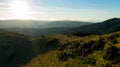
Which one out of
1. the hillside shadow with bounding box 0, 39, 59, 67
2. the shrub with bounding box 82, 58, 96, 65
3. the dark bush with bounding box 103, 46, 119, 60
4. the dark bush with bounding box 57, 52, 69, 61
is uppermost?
the dark bush with bounding box 103, 46, 119, 60

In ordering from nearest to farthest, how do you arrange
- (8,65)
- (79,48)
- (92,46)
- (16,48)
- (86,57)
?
(86,57)
(92,46)
(79,48)
(8,65)
(16,48)

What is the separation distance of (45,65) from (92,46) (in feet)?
41.4

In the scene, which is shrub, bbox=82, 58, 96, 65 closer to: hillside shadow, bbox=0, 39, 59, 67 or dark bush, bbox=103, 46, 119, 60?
dark bush, bbox=103, 46, 119, 60

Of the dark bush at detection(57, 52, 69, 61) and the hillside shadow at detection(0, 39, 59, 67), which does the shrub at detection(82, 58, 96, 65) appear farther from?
the hillside shadow at detection(0, 39, 59, 67)

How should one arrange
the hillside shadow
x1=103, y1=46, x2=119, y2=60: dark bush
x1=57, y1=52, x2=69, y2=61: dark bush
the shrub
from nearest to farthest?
x1=103, y1=46, x2=119, y2=60: dark bush → the shrub → x1=57, y1=52, x2=69, y2=61: dark bush → the hillside shadow

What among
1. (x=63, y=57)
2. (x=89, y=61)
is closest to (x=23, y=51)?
(x=63, y=57)

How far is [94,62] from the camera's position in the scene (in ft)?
119

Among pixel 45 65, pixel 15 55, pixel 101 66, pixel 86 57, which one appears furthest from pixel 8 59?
pixel 101 66

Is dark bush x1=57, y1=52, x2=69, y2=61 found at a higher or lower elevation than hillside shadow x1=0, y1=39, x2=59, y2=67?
higher

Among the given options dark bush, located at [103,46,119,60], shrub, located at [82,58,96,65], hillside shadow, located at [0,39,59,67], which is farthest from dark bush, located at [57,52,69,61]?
hillside shadow, located at [0,39,59,67]

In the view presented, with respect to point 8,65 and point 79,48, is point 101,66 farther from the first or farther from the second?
point 8,65

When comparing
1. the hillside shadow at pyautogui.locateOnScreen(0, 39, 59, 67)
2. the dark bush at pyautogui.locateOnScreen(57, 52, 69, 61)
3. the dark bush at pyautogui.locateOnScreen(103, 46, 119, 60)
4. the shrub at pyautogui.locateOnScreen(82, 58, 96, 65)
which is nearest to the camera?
the dark bush at pyautogui.locateOnScreen(103, 46, 119, 60)

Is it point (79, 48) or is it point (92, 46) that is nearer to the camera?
point (92, 46)

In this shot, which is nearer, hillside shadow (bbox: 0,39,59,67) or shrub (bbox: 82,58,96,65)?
shrub (bbox: 82,58,96,65)
